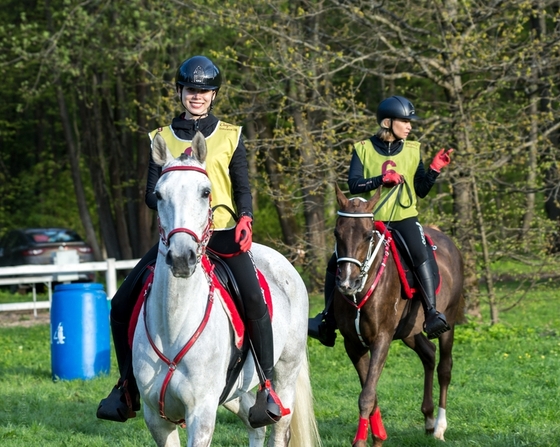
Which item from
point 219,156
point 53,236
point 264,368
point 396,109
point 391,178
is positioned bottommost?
point 53,236

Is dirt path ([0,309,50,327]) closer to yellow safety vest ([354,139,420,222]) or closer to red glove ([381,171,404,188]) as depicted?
yellow safety vest ([354,139,420,222])

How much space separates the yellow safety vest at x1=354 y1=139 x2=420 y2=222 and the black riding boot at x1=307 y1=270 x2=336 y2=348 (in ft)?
2.41

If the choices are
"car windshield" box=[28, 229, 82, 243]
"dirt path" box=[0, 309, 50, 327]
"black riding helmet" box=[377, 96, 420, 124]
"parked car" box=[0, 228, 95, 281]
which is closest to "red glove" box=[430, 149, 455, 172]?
"black riding helmet" box=[377, 96, 420, 124]

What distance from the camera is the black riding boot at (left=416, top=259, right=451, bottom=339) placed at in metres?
7.91

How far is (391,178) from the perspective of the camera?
736 cm

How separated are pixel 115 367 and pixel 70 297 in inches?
57.4

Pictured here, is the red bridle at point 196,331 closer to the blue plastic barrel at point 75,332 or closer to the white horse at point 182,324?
the white horse at point 182,324

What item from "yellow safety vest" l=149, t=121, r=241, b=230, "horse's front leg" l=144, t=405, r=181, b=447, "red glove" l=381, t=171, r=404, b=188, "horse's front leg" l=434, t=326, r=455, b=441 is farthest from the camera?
"horse's front leg" l=434, t=326, r=455, b=441

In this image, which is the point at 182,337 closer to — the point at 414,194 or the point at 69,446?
the point at 69,446

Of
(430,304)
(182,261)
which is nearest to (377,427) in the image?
(430,304)

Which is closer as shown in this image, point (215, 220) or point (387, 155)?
point (215, 220)

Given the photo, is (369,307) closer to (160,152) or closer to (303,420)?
(303,420)

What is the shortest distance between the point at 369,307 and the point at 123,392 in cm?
262

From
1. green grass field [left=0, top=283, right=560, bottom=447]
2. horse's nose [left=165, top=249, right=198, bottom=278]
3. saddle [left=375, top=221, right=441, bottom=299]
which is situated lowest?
green grass field [left=0, top=283, right=560, bottom=447]
